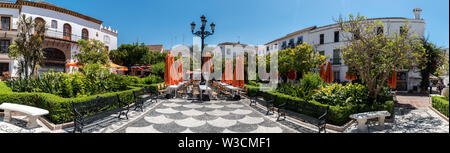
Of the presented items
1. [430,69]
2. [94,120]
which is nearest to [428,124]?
[94,120]

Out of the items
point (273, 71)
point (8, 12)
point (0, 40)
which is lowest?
point (273, 71)

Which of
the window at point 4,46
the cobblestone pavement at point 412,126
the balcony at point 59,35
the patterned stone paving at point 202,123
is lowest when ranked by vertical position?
the cobblestone pavement at point 412,126

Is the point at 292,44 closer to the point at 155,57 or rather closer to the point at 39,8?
the point at 155,57

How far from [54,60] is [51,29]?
344 cm

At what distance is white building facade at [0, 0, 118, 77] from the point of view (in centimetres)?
1903

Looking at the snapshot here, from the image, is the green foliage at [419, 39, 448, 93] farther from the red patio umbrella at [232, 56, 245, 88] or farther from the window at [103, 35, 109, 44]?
the window at [103, 35, 109, 44]

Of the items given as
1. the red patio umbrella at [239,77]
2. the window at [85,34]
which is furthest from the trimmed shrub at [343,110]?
the window at [85,34]

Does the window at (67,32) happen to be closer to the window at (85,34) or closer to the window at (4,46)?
the window at (85,34)

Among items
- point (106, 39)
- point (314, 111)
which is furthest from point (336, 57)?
point (106, 39)

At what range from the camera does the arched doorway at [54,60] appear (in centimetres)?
2041

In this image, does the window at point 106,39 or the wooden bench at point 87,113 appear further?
the window at point 106,39

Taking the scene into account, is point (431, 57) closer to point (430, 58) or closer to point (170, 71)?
point (430, 58)

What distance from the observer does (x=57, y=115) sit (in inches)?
184

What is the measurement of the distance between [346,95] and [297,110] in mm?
1970
